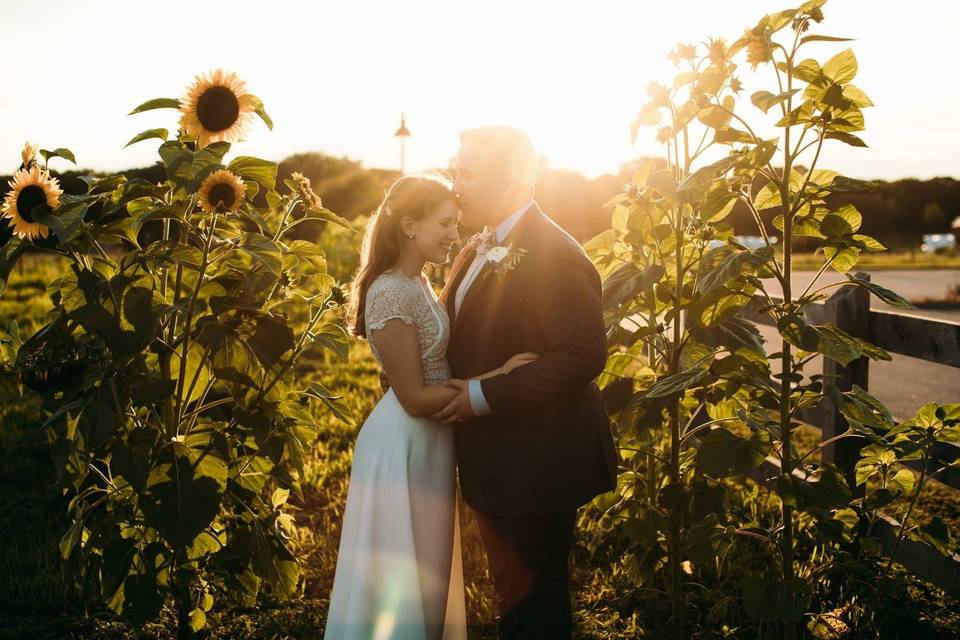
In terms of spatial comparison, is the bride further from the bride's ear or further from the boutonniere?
the boutonniere

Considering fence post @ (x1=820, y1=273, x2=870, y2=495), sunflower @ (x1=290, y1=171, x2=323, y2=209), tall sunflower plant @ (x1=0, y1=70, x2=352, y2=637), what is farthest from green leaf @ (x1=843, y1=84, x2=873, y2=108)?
sunflower @ (x1=290, y1=171, x2=323, y2=209)

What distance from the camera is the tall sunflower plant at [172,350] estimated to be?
2557 mm

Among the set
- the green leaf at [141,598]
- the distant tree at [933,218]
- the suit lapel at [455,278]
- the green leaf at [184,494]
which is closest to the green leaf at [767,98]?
the suit lapel at [455,278]

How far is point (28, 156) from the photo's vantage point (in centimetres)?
276

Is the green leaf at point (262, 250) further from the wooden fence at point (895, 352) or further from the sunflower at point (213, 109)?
the wooden fence at point (895, 352)

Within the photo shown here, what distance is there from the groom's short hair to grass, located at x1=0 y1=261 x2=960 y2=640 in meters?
1.50

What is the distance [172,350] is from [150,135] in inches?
27.4

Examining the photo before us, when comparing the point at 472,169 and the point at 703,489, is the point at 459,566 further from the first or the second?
the point at 472,169

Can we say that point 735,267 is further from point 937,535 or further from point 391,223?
point 937,535

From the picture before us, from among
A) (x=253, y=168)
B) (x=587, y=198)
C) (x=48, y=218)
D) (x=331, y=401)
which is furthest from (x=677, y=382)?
(x=587, y=198)

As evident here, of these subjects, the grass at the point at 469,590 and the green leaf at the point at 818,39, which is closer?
the green leaf at the point at 818,39

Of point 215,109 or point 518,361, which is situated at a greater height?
point 215,109

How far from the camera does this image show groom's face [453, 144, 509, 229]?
2.74 meters

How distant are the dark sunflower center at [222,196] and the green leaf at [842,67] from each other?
1852 millimetres
